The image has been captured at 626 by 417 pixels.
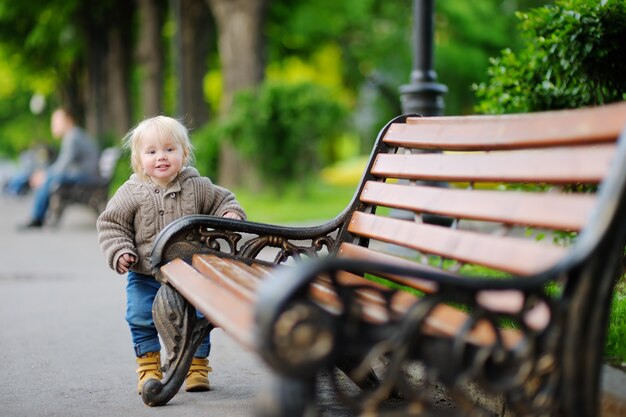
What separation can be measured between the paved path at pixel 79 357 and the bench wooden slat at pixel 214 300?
380 millimetres

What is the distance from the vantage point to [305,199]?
1589 cm

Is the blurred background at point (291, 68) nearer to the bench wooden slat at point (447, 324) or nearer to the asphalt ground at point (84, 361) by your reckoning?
the bench wooden slat at point (447, 324)

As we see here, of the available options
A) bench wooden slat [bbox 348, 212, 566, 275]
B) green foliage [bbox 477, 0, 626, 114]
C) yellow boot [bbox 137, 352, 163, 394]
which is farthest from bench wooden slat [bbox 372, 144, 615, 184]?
green foliage [bbox 477, 0, 626, 114]

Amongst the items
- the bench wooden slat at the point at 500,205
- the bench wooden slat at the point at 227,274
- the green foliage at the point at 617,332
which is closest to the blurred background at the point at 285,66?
the green foliage at the point at 617,332

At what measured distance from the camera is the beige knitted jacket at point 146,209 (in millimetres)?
4312

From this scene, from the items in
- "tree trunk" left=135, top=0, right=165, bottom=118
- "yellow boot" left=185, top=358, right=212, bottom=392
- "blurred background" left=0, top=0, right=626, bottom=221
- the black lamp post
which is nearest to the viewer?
"yellow boot" left=185, top=358, right=212, bottom=392

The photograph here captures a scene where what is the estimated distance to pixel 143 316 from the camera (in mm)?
4426

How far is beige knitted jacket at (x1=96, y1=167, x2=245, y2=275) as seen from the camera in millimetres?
4312

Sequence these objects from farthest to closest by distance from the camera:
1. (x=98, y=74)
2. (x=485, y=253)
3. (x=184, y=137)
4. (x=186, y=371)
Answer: (x=98, y=74) → (x=184, y=137) → (x=186, y=371) → (x=485, y=253)

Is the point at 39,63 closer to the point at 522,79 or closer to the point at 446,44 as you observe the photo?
the point at 446,44

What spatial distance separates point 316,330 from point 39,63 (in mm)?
33344

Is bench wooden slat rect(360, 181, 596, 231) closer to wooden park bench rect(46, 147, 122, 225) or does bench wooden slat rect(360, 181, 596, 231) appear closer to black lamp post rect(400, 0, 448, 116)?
black lamp post rect(400, 0, 448, 116)

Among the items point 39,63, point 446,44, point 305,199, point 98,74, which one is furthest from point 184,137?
point 39,63

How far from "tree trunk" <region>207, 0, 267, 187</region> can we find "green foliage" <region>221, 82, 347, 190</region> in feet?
3.91
